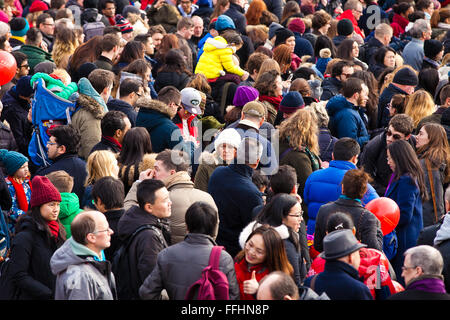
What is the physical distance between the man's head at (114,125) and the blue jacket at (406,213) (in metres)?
2.53

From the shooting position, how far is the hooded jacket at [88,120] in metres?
8.00

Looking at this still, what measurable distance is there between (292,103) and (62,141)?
245 cm

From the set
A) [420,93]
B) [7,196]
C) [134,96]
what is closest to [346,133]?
[420,93]

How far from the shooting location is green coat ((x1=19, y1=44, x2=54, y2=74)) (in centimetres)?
1063

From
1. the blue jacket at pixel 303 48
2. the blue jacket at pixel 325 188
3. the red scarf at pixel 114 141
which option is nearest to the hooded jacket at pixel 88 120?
the red scarf at pixel 114 141

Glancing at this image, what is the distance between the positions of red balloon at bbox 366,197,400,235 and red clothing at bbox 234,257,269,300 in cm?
154

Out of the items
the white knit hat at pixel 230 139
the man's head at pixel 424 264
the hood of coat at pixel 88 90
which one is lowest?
the hood of coat at pixel 88 90

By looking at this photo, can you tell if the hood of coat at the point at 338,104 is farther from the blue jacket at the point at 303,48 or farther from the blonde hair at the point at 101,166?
the blue jacket at the point at 303,48

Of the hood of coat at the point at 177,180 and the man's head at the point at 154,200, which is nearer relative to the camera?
the man's head at the point at 154,200

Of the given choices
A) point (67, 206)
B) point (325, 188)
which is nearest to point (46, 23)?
point (67, 206)

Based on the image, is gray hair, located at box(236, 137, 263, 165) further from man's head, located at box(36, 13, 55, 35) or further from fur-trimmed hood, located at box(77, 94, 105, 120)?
man's head, located at box(36, 13, 55, 35)

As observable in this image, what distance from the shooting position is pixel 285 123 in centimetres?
759

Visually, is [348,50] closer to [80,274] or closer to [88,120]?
[88,120]

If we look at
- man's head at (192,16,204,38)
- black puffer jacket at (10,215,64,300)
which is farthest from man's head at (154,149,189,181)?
man's head at (192,16,204,38)
